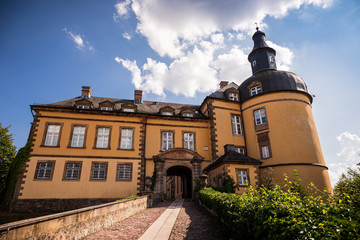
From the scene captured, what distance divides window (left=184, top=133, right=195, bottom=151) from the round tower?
5.71 m

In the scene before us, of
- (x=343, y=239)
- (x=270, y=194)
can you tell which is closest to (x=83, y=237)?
(x=270, y=194)

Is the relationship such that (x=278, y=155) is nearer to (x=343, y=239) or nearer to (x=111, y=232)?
(x=111, y=232)

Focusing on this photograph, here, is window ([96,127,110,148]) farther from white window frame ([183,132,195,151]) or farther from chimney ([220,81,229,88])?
chimney ([220,81,229,88])

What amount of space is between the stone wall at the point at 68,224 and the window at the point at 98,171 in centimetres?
1030

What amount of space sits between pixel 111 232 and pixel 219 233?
142 inches

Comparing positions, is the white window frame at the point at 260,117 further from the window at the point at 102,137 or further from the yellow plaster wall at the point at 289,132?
the window at the point at 102,137

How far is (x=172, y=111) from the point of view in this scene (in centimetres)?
2278

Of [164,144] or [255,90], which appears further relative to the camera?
[255,90]

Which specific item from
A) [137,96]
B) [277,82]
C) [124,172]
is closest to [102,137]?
[124,172]

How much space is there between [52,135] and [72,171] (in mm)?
3976

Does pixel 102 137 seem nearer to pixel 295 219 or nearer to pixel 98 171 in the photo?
pixel 98 171

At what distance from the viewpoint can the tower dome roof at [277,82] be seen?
2123 cm

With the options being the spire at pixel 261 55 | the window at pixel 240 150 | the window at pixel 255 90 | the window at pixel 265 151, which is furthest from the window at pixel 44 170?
the spire at pixel 261 55

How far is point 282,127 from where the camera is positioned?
64.2ft
